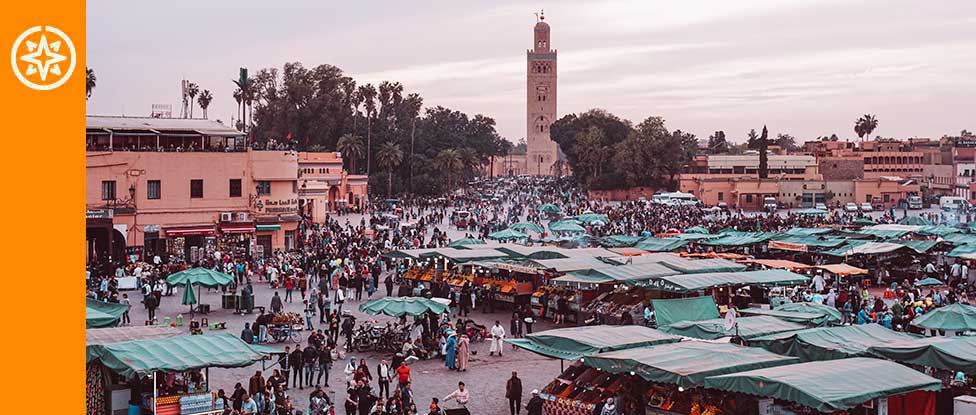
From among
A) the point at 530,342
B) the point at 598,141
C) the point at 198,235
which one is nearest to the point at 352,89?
the point at 598,141

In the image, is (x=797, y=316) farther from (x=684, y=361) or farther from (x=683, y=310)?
(x=684, y=361)

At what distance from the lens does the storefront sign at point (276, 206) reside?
147ft

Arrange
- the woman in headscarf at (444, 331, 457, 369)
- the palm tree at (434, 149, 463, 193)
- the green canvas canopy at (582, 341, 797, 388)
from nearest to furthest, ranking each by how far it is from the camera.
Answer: the green canvas canopy at (582, 341, 797, 388) < the woman in headscarf at (444, 331, 457, 369) < the palm tree at (434, 149, 463, 193)

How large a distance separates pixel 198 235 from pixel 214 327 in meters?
17.7

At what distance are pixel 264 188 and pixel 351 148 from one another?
4516cm

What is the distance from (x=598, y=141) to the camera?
10519 cm

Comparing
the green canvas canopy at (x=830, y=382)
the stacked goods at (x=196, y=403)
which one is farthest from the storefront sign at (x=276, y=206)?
the green canvas canopy at (x=830, y=382)

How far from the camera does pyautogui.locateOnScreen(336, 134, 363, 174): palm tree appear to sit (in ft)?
295

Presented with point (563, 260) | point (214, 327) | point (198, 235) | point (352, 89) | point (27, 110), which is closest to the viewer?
point (27, 110)

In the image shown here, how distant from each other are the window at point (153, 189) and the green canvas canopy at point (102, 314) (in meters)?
21.2

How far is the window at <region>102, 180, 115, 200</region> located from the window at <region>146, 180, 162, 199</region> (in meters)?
1.27

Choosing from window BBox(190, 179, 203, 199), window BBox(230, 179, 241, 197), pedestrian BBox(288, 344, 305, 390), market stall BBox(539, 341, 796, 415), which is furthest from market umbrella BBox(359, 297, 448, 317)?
window BBox(230, 179, 241, 197)

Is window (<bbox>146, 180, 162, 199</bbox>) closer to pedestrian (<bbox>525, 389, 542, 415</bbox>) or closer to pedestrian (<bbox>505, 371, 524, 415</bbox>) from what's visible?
pedestrian (<bbox>505, 371, 524, 415</bbox>)

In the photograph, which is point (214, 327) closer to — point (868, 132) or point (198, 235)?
point (198, 235)
